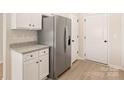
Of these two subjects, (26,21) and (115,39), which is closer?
(26,21)

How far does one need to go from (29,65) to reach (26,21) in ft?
2.24

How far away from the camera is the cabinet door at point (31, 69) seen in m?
1.86

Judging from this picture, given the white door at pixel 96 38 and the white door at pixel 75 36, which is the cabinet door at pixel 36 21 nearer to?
the white door at pixel 75 36

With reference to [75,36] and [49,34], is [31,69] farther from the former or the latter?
[75,36]

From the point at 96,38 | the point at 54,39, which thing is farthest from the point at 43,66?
the point at 96,38

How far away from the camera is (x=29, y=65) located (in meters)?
1.91

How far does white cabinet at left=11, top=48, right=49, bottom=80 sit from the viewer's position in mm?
1796

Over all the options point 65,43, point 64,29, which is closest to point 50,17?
point 64,29

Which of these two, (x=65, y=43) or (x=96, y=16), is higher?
(x=96, y=16)

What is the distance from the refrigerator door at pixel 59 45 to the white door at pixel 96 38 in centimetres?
150
